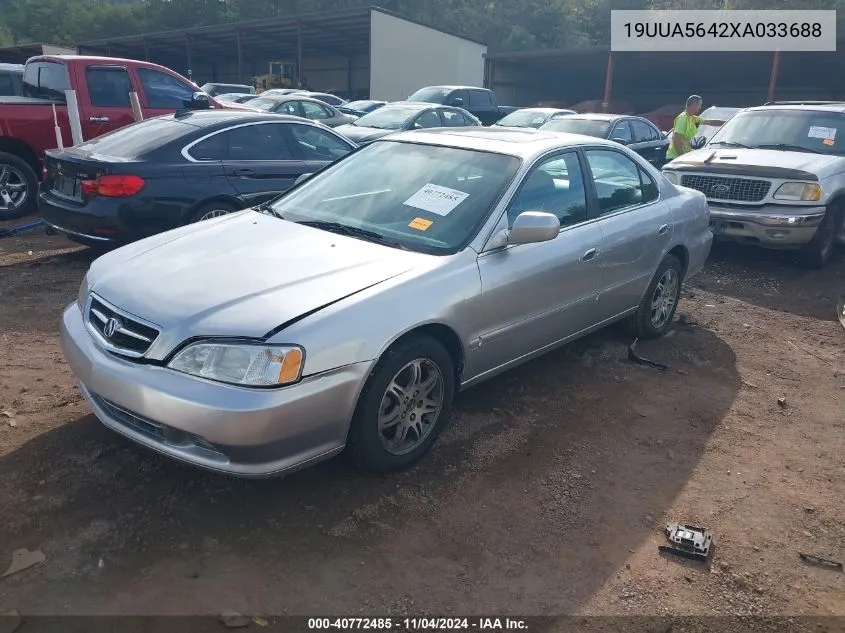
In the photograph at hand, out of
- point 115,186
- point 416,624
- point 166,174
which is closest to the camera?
point 416,624

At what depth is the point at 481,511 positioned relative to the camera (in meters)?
3.20

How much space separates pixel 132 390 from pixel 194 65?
156 ft

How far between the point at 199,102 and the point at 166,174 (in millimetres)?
3386

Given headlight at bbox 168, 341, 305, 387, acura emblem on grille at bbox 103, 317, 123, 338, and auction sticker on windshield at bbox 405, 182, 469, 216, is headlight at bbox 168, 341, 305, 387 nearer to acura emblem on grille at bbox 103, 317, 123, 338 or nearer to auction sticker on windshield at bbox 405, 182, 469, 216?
acura emblem on grille at bbox 103, 317, 123, 338

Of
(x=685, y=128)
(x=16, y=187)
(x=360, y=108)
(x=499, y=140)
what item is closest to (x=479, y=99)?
(x=360, y=108)

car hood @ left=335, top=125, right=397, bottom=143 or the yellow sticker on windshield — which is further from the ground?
car hood @ left=335, top=125, right=397, bottom=143

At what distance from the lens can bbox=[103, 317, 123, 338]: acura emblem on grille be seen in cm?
308

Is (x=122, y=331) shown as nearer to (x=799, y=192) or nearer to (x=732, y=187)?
(x=732, y=187)

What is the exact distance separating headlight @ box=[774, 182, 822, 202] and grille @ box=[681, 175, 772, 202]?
0.46 ft

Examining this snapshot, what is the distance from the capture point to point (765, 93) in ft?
105

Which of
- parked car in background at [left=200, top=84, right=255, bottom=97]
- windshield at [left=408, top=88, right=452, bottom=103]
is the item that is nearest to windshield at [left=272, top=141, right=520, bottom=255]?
windshield at [left=408, top=88, right=452, bottom=103]

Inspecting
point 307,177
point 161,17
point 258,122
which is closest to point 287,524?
point 307,177

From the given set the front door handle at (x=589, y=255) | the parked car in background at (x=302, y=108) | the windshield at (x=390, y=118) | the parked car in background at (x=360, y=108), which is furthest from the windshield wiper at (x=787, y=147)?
the parked car in background at (x=360, y=108)

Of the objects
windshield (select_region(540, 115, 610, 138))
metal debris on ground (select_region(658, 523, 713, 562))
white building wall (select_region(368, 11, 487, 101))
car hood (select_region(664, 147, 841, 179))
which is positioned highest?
white building wall (select_region(368, 11, 487, 101))
